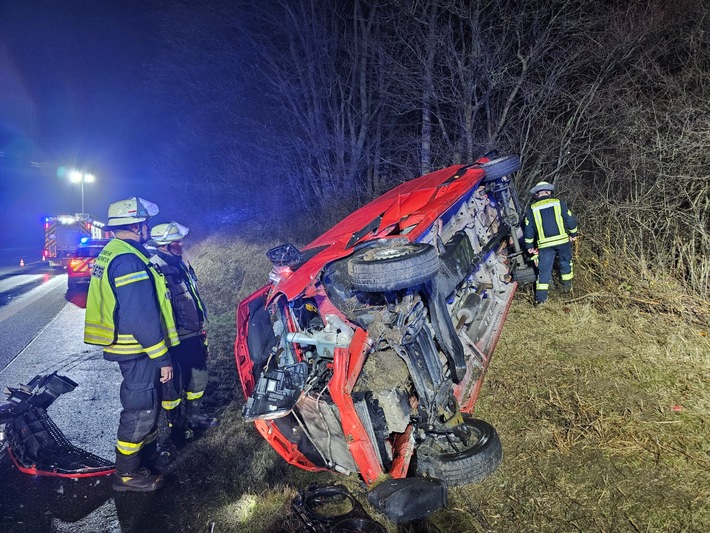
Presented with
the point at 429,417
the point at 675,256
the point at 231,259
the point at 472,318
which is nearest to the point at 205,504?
the point at 429,417

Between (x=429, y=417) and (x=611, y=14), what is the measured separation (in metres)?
6.18

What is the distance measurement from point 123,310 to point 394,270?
2078mm

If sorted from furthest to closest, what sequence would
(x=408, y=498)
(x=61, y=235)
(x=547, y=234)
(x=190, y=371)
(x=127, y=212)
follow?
(x=61, y=235) → (x=547, y=234) → (x=190, y=371) → (x=127, y=212) → (x=408, y=498)

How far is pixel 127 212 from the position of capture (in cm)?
352

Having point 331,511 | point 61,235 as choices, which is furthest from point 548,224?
point 61,235

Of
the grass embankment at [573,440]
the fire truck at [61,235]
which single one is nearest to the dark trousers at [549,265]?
the grass embankment at [573,440]

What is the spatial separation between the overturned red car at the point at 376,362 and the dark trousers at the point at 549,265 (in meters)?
2.16

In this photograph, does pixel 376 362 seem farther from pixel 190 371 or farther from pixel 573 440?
pixel 190 371

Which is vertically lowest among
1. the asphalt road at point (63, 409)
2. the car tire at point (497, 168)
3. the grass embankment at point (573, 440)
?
the grass embankment at point (573, 440)

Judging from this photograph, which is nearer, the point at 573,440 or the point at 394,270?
the point at 394,270

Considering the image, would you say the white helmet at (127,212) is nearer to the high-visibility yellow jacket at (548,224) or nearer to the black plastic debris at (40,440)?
the black plastic debris at (40,440)

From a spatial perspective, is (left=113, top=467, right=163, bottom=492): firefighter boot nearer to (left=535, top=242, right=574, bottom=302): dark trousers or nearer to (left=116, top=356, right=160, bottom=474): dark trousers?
(left=116, top=356, right=160, bottom=474): dark trousers

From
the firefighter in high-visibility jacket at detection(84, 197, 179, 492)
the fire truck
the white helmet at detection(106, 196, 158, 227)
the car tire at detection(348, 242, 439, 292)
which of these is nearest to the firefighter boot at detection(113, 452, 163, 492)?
the firefighter in high-visibility jacket at detection(84, 197, 179, 492)

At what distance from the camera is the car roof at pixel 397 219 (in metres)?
2.84
